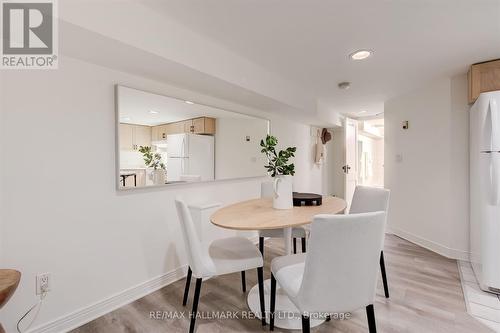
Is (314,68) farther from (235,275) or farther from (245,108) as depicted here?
(235,275)

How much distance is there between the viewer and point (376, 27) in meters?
1.73

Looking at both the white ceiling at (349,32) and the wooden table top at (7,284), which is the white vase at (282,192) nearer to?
the white ceiling at (349,32)

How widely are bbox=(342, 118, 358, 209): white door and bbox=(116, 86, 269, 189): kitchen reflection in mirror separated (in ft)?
7.46

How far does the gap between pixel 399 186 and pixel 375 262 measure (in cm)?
290

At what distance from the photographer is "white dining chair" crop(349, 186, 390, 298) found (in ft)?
6.25

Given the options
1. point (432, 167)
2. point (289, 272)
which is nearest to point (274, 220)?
point (289, 272)

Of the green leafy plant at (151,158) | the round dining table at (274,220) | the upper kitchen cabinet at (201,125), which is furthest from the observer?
the upper kitchen cabinet at (201,125)

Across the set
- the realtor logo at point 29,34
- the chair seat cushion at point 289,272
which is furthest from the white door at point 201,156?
the chair seat cushion at point 289,272

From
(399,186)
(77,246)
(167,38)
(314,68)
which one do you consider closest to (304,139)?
(399,186)

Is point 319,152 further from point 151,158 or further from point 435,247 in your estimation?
point 151,158

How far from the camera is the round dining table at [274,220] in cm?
138

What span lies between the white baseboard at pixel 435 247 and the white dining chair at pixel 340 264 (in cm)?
238

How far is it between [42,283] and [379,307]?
2.39 m

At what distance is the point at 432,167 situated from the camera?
9.88ft
